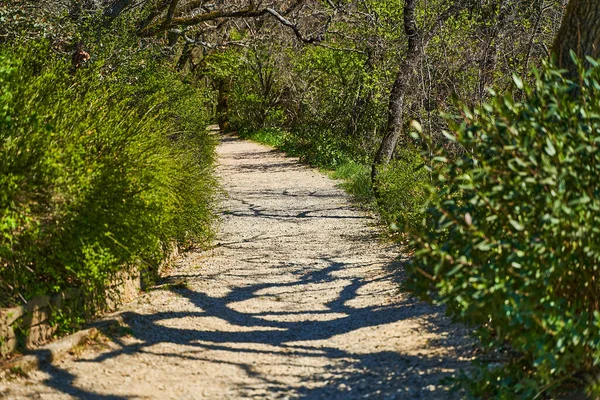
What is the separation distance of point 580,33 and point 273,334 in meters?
3.49

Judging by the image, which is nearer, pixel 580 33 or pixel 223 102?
pixel 580 33

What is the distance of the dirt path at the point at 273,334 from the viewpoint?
5348 mm

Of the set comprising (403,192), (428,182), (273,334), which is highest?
(428,182)

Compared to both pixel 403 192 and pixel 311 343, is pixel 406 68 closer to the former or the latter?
pixel 403 192

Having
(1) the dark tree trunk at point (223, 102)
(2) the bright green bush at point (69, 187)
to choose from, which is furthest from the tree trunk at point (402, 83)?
(1) the dark tree trunk at point (223, 102)

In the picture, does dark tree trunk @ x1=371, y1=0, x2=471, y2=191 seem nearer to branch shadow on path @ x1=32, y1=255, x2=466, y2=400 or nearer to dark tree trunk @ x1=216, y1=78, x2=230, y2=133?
branch shadow on path @ x1=32, y1=255, x2=466, y2=400

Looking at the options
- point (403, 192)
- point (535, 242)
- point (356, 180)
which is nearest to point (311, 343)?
point (535, 242)

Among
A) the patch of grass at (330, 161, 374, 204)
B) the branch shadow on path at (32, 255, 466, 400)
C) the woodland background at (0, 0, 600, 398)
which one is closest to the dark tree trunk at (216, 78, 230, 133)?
the patch of grass at (330, 161, 374, 204)

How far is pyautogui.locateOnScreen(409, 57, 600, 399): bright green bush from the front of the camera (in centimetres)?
389

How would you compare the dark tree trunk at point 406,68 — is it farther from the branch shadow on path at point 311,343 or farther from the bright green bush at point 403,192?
the branch shadow on path at point 311,343

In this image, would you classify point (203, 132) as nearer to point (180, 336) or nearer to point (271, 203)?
point (271, 203)

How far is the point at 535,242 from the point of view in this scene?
3.87 metres

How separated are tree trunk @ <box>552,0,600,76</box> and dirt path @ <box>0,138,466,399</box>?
2278mm

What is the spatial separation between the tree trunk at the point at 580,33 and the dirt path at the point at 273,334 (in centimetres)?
228
